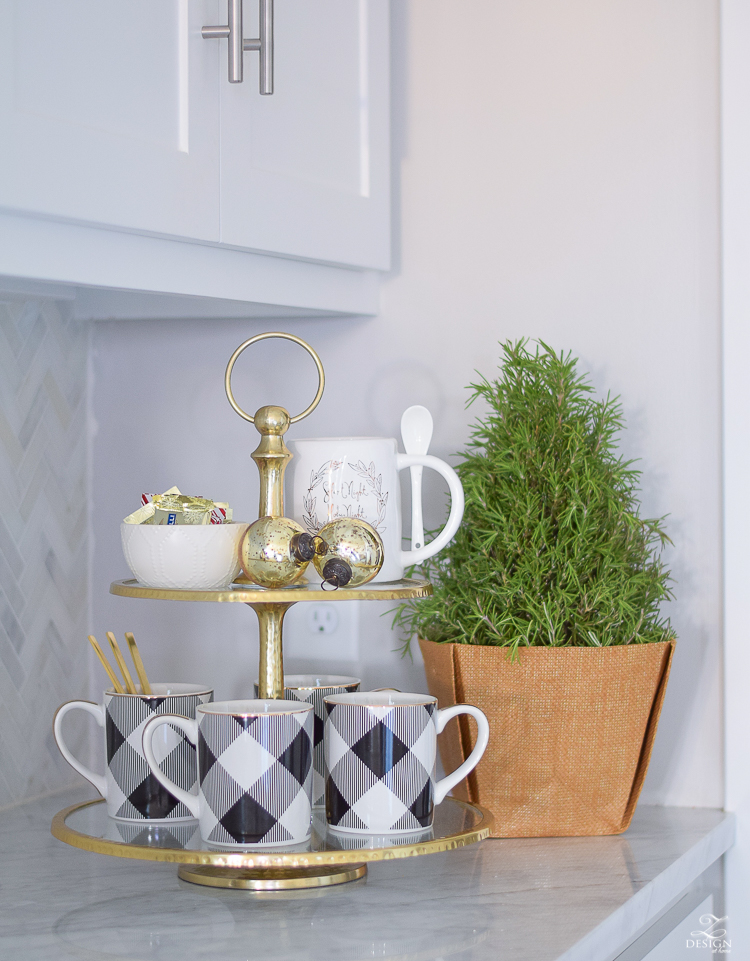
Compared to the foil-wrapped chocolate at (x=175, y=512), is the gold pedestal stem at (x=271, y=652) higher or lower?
lower

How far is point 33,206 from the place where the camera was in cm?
81

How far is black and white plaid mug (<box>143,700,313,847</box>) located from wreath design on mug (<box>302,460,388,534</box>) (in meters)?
0.19

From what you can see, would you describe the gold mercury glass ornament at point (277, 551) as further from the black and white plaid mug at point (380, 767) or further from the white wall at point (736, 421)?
the white wall at point (736, 421)

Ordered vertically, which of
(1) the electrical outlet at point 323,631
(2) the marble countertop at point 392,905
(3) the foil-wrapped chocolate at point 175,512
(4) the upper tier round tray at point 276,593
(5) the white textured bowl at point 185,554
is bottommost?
(2) the marble countertop at point 392,905

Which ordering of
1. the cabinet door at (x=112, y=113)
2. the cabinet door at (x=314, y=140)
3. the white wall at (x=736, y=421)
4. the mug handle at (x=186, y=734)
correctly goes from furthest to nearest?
the white wall at (x=736, y=421)
the cabinet door at (x=314, y=140)
the mug handle at (x=186, y=734)
the cabinet door at (x=112, y=113)

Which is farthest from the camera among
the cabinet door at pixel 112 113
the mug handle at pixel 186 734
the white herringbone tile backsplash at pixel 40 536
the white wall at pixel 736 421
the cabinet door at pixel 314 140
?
the white herringbone tile backsplash at pixel 40 536

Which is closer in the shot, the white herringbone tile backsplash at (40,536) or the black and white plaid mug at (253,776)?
the black and white plaid mug at (253,776)

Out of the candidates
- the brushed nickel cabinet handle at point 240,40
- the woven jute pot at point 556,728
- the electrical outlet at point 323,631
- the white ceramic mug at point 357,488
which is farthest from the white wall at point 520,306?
the brushed nickel cabinet handle at point 240,40

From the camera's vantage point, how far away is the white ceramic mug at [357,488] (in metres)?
1.00

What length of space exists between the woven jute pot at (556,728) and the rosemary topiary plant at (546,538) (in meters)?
0.02

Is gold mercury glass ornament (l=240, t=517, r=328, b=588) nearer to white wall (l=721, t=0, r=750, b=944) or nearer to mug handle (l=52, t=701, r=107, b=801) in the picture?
mug handle (l=52, t=701, r=107, b=801)

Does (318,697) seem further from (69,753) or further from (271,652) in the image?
(69,753)

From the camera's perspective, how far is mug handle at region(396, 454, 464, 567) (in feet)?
3.34

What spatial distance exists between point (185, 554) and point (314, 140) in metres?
0.45
